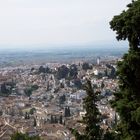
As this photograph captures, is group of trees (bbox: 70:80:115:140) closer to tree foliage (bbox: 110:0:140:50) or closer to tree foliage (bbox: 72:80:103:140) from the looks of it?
tree foliage (bbox: 72:80:103:140)

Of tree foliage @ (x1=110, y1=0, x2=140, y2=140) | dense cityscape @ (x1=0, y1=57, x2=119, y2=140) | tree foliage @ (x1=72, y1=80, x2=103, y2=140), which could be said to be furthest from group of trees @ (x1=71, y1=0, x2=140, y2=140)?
dense cityscape @ (x1=0, y1=57, x2=119, y2=140)

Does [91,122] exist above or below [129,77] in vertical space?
below

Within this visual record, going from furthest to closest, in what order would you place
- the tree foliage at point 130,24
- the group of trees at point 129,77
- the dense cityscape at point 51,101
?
1. the dense cityscape at point 51,101
2. the group of trees at point 129,77
3. the tree foliage at point 130,24

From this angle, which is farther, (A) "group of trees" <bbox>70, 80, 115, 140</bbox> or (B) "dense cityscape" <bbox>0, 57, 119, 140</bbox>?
(B) "dense cityscape" <bbox>0, 57, 119, 140</bbox>

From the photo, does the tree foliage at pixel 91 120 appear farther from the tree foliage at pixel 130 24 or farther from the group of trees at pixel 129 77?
the tree foliage at pixel 130 24

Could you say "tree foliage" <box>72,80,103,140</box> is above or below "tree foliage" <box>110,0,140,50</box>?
below

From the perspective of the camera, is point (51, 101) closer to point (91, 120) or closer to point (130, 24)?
point (91, 120)

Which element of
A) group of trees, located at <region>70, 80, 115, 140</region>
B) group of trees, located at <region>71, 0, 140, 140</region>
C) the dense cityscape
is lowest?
the dense cityscape

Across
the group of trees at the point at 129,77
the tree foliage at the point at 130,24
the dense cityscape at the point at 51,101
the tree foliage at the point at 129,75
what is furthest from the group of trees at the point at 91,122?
the dense cityscape at the point at 51,101

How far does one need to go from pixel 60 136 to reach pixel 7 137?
27.2 ft

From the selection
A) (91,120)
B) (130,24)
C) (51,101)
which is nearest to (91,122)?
(91,120)

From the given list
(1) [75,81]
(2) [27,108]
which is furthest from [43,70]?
(2) [27,108]

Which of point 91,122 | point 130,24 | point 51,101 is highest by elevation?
point 130,24

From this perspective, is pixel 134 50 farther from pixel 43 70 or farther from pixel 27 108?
pixel 43 70
